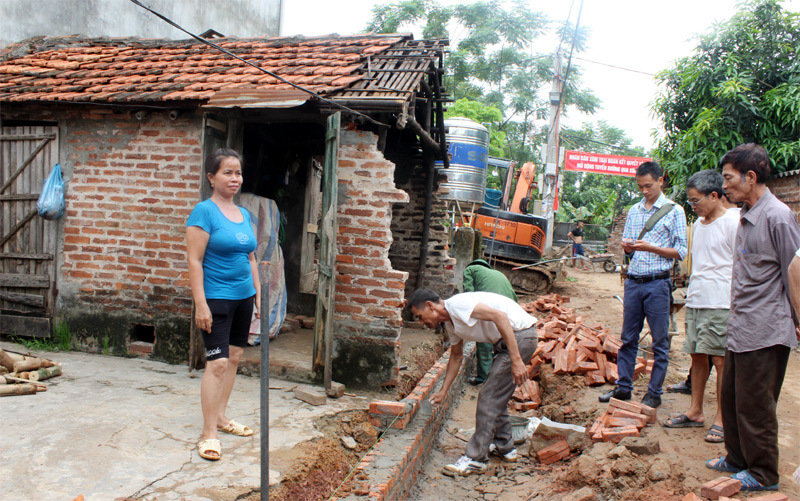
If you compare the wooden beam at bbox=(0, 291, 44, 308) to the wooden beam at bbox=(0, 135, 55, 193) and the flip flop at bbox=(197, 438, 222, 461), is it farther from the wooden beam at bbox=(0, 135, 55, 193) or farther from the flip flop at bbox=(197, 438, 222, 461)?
the flip flop at bbox=(197, 438, 222, 461)

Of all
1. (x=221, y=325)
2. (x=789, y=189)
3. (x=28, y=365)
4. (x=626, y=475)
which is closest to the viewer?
(x=221, y=325)

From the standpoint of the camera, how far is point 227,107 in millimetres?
5090

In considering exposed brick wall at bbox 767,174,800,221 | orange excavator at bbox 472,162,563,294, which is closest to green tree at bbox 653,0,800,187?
exposed brick wall at bbox 767,174,800,221

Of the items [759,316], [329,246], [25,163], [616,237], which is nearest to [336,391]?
[329,246]

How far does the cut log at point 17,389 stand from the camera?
4.14m

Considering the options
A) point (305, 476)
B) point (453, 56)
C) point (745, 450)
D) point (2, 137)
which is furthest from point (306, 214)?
point (453, 56)

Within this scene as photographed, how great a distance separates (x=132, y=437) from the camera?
355 cm

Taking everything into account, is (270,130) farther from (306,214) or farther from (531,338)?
(531,338)

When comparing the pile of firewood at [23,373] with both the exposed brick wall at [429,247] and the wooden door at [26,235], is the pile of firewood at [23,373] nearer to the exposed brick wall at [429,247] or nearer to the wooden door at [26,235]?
the wooden door at [26,235]

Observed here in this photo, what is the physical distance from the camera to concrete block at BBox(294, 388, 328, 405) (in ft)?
15.1

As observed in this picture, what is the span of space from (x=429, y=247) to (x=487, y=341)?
171 inches

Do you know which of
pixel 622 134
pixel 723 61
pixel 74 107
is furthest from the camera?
pixel 622 134

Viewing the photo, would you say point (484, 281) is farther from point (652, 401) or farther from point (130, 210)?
point (130, 210)

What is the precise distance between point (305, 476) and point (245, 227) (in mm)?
1626
